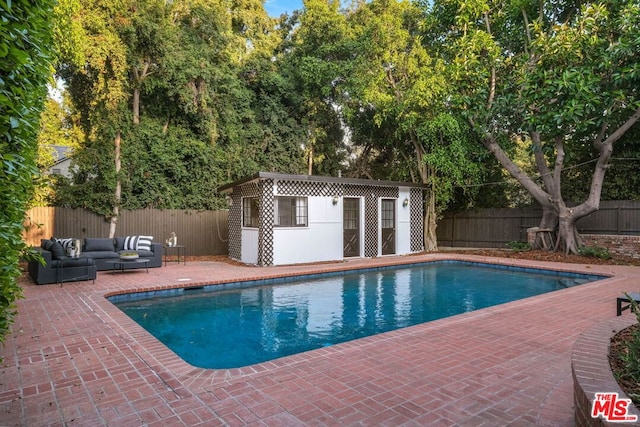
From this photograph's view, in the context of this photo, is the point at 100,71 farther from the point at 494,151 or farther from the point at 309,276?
the point at 494,151

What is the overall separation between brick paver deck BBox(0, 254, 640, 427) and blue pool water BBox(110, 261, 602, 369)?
906 millimetres

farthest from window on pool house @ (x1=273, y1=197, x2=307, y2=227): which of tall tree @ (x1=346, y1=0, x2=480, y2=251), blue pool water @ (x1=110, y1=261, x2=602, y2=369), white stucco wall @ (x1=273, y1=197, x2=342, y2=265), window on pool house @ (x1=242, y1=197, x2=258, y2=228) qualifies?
tall tree @ (x1=346, y1=0, x2=480, y2=251)

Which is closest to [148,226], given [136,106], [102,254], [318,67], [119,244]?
[119,244]

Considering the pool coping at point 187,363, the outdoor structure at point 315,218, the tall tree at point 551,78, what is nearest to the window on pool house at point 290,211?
the outdoor structure at point 315,218

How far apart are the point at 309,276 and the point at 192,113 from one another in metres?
7.67

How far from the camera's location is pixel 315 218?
443 inches

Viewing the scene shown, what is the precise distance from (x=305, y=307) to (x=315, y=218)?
488 centimetres

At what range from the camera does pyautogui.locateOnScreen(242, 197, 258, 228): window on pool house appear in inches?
429

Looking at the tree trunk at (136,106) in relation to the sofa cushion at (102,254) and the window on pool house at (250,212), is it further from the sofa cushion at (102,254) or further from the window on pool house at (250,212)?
the sofa cushion at (102,254)

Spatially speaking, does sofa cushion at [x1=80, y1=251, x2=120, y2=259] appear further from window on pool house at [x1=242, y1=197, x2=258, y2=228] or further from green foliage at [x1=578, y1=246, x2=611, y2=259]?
green foliage at [x1=578, y1=246, x2=611, y2=259]

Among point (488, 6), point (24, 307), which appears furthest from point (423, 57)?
point (24, 307)

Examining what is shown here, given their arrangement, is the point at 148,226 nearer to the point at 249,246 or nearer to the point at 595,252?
the point at 249,246

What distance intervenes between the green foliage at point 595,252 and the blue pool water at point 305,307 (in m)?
2.78

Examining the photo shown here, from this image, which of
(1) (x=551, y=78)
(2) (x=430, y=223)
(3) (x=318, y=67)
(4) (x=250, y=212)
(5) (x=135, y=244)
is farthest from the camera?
(3) (x=318, y=67)
